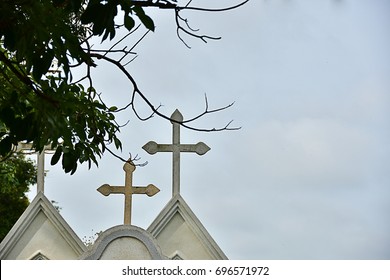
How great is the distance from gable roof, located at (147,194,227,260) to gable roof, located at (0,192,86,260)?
87cm

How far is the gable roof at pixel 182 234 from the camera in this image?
7828mm

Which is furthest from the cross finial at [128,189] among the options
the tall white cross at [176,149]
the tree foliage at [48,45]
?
the tree foliage at [48,45]

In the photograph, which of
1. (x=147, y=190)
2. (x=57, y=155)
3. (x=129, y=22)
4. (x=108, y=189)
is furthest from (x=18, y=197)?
(x=129, y=22)

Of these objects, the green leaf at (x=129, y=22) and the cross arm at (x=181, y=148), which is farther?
the cross arm at (x=181, y=148)

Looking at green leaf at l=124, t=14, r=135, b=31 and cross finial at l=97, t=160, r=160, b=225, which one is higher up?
cross finial at l=97, t=160, r=160, b=225

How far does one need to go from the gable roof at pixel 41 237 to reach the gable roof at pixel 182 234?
2.85 feet

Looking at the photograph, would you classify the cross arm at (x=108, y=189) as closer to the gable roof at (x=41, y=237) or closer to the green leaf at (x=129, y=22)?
the gable roof at (x=41, y=237)

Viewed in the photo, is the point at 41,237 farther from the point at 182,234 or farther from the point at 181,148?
the point at 181,148

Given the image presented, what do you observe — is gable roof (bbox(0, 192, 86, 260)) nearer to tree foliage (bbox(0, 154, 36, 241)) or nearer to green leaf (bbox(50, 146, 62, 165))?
green leaf (bbox(50, 146, 62, 165))

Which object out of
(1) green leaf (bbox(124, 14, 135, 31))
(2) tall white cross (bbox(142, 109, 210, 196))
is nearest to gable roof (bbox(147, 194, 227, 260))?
(2) tall white cross (bbox(142, 109, 210, 196))

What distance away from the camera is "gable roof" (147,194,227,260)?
308 inches

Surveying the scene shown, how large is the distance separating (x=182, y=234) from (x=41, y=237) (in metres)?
1.54

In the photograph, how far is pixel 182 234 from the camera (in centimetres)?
793

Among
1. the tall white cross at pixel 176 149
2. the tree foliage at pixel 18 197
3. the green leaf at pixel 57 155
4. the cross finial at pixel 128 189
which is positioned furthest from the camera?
the tree foliage at pixel 18 197
